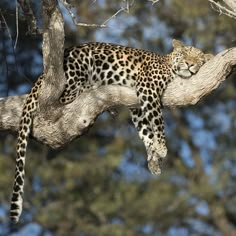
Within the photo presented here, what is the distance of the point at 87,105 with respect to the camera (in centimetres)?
809

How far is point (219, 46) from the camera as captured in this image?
19172mm

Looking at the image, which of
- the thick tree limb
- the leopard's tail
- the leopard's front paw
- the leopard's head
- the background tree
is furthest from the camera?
the background tree

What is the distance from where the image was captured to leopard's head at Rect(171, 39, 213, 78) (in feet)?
27.7

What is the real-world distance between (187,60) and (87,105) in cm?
117

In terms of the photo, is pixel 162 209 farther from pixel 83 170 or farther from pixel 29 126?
pixel 29 126

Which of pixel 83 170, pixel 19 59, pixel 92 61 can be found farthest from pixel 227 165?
pixel 92 61

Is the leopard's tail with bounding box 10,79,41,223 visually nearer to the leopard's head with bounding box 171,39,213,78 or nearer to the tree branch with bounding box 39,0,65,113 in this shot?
the tree branch with bounding box 39,0,65,113

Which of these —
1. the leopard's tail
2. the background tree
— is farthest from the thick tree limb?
the background tree

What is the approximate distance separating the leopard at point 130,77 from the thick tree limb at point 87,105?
10 cm

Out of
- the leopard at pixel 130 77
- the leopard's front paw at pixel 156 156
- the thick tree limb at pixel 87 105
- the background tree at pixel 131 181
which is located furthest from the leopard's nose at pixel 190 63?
the background tree at pixel 131 181

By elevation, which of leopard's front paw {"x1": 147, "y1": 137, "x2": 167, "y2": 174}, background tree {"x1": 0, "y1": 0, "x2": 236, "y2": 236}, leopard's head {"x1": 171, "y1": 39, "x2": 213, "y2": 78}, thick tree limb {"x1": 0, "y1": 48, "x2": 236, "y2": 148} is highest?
leopard's head {"x1": 171, "y1": 39, "x2": 213, "y2": 78}

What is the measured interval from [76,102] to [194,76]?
3.72 feet

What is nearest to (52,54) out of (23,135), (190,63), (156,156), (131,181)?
(23,135)

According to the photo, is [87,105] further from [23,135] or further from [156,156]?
[156,156]
